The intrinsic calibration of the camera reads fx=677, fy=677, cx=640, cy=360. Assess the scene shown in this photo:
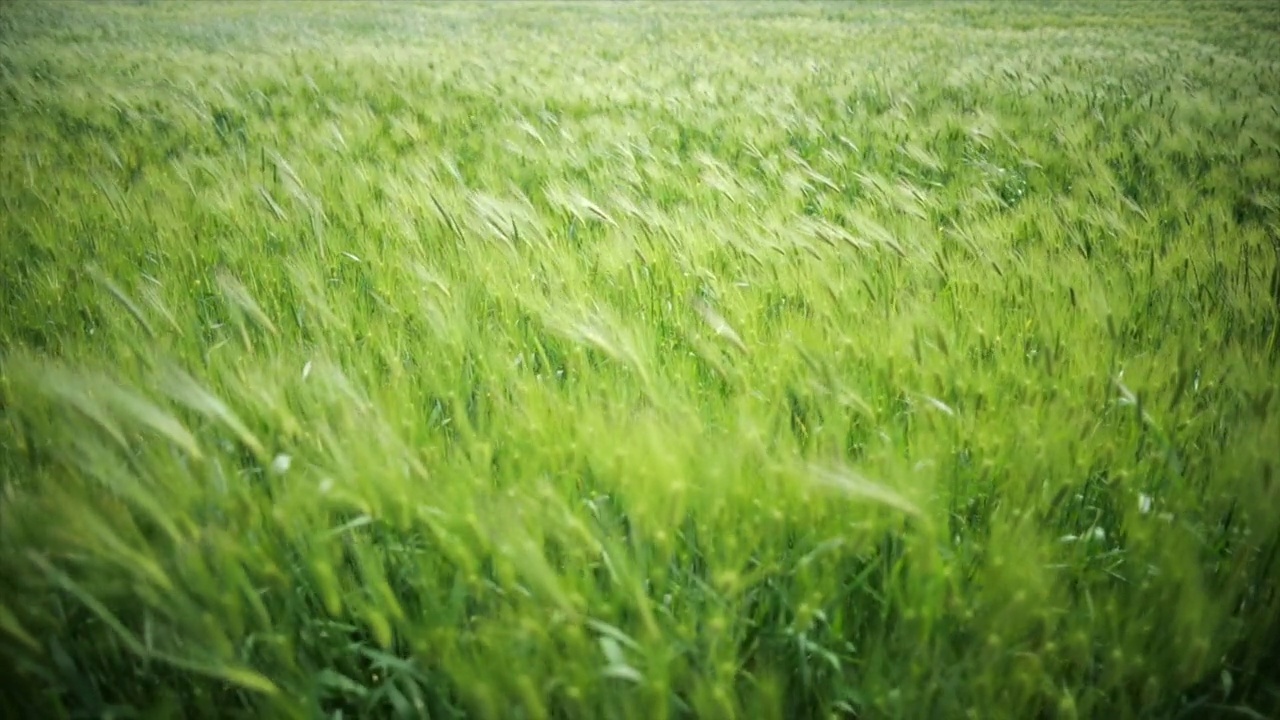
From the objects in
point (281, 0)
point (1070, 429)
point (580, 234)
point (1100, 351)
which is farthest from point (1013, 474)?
point (281, 0)

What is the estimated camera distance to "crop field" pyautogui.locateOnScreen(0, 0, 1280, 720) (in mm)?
683

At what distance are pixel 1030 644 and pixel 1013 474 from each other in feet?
0.72

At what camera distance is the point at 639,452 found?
0.81 m

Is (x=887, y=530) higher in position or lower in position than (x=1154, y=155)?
lower

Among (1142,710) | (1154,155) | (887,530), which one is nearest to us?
(1142,710)

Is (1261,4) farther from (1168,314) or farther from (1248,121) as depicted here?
(1168,314)

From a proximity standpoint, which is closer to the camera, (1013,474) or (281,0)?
(1013,474)

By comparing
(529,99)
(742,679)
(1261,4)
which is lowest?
(742,679)

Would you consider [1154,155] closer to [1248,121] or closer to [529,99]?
[1248,121]

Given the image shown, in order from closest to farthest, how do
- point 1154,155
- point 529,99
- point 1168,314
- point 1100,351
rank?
point 1100,351 → point 1168,314 → point 1154,155 → point 529,99

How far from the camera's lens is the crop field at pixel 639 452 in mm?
683

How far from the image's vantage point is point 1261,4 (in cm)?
1566

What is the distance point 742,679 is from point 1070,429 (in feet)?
1.74

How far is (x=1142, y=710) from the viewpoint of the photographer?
657mm
